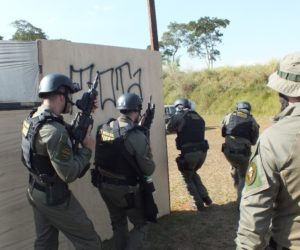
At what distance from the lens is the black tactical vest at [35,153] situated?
3.55 meters

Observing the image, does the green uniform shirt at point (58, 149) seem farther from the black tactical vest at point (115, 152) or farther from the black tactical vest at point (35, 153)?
the black tactical vest at point (115, 152)

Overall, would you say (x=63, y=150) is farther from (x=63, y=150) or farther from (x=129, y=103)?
(x=129, y=103)

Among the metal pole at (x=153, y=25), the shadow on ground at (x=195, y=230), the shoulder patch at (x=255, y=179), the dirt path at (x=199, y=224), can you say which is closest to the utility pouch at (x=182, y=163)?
the dirt path at (x=199, y=224)

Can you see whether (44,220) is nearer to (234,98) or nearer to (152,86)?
(152,86)

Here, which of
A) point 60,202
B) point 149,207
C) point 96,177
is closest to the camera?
point 60,202

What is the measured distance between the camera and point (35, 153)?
3.60m

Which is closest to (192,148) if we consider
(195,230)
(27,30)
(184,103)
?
(184,103)

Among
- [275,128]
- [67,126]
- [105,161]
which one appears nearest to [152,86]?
[105,161]

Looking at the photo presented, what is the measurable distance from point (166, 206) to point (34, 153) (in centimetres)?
360

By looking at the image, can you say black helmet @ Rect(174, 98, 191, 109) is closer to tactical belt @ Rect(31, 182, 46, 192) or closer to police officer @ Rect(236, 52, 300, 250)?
tactical belt @ Rect(31, 182, 46, 192)

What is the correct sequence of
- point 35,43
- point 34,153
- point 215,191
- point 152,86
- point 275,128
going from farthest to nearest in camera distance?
point 215,191, point 152,86, point 35,43, point 34,153, point 275,128

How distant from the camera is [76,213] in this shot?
3775 mm

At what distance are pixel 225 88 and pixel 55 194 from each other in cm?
3236

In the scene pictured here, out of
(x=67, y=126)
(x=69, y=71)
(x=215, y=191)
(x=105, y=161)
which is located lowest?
(x=215, y=191)
